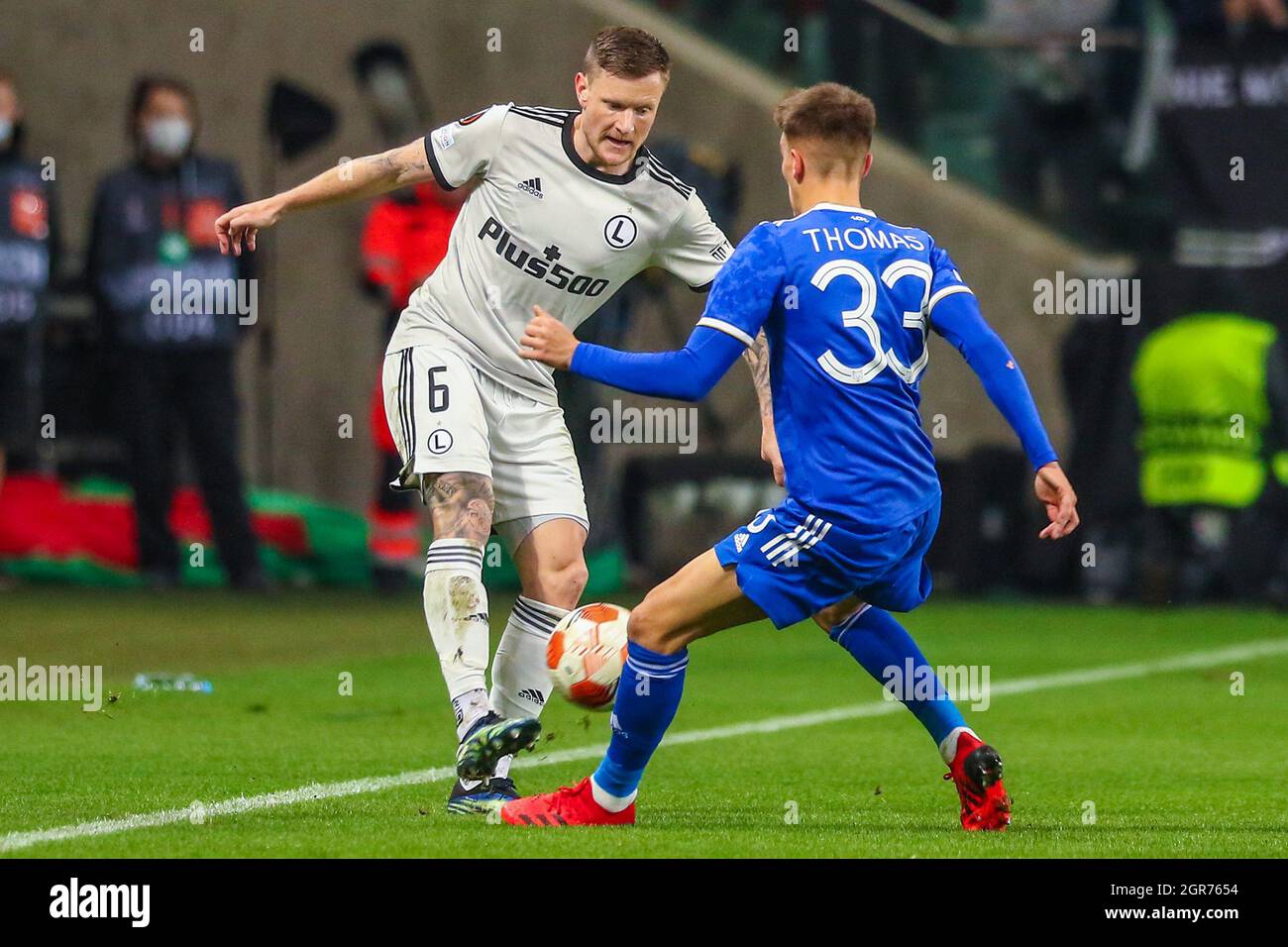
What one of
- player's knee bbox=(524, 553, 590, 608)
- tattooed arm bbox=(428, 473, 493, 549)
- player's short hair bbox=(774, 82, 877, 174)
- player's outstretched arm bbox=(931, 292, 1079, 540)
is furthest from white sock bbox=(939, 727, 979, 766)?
player's short hair bbox=(774, 82, 877, 174)

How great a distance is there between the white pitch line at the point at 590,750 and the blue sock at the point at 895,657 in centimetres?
145

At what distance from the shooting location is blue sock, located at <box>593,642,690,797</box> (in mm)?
6051

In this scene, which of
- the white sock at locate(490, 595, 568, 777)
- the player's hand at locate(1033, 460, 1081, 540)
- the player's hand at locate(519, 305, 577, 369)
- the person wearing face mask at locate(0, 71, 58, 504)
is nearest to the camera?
the player's hand at locate(519, 305, 577, 369)

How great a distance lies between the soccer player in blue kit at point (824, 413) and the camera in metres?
5.93

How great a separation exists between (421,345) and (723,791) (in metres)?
1.57

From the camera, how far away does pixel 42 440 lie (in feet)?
54.3

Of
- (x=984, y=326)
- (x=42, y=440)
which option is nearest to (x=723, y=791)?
(x=984, y=326)

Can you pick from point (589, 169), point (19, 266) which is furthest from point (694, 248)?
point (19, 266)

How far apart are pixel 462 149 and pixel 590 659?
162cm

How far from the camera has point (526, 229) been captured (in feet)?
22.6

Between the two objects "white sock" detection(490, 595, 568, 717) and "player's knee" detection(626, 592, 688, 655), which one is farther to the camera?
"white sock" detection(490, 595, 568, 717)

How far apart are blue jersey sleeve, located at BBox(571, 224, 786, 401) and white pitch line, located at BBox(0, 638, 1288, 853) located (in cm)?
162

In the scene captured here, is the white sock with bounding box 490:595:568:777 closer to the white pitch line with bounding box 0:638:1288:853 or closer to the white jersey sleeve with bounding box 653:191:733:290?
the white pitch line with bounding box 0:638:1288:853

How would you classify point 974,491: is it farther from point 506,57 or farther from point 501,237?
point 501,237
